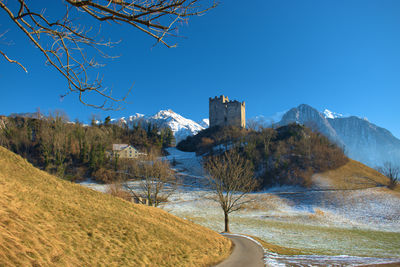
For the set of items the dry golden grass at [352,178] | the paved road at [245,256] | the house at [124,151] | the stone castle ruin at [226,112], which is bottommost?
the paved road at [245,256]

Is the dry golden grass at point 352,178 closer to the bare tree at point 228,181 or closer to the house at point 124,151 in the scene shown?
the bare tree at point 228,181

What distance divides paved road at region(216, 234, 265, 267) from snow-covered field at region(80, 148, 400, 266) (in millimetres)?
599

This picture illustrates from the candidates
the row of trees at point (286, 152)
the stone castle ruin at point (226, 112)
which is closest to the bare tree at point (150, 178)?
the row of trees at point (286, 152)

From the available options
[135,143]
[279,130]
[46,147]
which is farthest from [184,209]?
[135,143]

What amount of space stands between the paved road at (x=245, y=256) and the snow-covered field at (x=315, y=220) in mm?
599

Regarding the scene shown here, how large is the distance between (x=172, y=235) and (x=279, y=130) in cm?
6419

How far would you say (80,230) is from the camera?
7.90 m

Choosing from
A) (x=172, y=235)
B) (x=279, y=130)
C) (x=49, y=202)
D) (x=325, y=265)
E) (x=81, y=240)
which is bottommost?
(x=325, y=265)

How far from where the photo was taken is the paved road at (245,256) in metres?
10.6

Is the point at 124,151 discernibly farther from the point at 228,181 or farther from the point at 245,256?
the point at 245,256

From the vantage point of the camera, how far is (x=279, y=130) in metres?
69.4

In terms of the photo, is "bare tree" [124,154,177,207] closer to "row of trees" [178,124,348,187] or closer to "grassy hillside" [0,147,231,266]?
"grassy hillside" [0,147,231,266]

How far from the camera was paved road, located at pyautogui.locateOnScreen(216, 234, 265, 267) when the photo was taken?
10.6 meters

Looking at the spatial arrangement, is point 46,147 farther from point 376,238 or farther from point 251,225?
point 376,238
